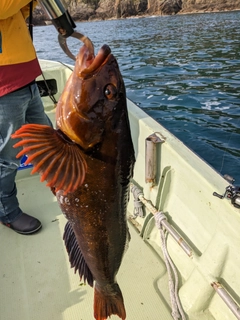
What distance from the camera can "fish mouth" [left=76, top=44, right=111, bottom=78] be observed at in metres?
1.62

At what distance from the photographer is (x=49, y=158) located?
1570 millimetres

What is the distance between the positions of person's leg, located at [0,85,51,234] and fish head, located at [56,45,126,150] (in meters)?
1.12

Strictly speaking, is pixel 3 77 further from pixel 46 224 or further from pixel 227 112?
pixel 227 112

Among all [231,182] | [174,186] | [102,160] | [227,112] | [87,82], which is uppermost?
[87,82]

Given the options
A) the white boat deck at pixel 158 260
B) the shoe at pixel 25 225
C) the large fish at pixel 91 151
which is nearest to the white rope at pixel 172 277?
the white boat deck at pixel 158 260

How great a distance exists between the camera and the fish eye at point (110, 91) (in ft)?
5.51

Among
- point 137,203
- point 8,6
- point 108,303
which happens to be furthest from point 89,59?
point 137,203

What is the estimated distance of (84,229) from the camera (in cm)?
190

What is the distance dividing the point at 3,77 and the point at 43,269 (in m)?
1.68

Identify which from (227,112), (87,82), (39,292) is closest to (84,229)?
(87,82)

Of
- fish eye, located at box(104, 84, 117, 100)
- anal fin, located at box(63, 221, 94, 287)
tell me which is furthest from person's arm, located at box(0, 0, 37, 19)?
anal fin, located at box(63, 221, 94, 287)

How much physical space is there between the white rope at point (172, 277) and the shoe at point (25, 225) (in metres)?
1.25

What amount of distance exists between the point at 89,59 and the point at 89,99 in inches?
7.6

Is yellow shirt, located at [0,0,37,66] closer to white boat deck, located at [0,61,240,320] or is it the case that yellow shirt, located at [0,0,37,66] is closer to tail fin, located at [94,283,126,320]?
white boat deck, located at [0,61,240,320]
